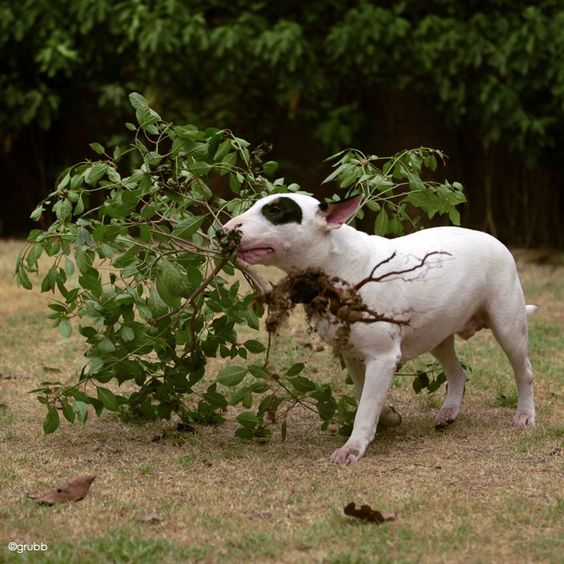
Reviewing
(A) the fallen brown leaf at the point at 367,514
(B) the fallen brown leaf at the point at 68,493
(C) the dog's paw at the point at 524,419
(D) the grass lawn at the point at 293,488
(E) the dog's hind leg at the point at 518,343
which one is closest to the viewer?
(D) the grass lawn at the point at 293,488

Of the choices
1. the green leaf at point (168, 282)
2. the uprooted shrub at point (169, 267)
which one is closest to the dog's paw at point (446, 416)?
the uprooted shrub at point (169, 267)

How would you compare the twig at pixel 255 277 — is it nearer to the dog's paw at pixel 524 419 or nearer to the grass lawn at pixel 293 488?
the grass lawn at pixel 293 488

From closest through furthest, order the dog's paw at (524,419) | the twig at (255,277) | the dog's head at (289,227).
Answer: the dog's head at (289,227), the twig at (255,277), the dog's paw at (524,419)

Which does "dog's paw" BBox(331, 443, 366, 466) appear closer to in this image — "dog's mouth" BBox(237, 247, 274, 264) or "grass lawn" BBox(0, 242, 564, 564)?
"grass lawn" BBox(0, 242, 564, 564)

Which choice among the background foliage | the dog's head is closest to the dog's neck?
the dog's head

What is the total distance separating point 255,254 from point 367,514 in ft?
4.16

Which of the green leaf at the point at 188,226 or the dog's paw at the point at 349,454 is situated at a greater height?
the green leaf at the point at 188,226

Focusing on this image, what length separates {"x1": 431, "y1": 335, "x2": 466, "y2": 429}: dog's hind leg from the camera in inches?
222

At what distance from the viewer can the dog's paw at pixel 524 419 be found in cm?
557

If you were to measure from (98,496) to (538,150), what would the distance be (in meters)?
7.92

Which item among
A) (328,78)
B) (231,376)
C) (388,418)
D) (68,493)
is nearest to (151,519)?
(68,493)

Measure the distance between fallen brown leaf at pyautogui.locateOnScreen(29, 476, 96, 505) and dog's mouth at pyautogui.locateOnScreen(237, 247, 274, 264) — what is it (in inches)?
43.7

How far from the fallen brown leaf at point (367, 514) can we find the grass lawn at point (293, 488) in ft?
0.10

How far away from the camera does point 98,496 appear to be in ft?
14.6
